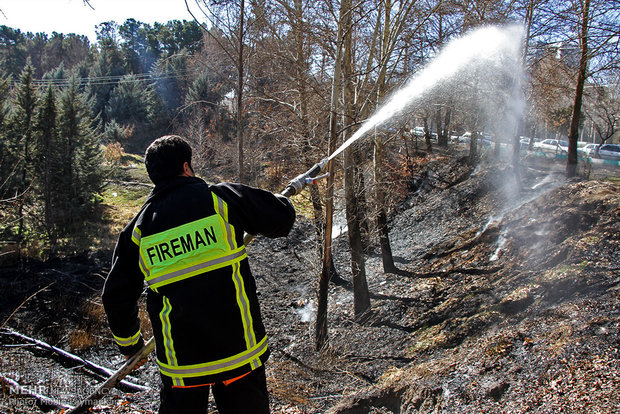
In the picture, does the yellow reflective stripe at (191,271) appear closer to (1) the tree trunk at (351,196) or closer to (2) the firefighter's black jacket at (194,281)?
(2) the firefighter's black jacket at (194,281)

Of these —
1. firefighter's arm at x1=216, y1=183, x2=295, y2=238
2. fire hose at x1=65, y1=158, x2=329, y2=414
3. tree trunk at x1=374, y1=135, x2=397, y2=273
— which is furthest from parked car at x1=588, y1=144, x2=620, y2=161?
firefighter's arm at x1=216, y1=183, x2=295, y2=238

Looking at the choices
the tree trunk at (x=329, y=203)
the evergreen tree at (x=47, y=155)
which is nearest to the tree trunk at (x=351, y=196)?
the tree trunk at (x=329, y=203)

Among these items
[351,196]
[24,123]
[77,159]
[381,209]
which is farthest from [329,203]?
[24,123]

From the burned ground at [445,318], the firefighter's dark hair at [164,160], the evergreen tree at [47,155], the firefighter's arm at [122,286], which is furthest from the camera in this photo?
the evergreen tree at [47,155]

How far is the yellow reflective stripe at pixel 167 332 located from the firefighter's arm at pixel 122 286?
29 centimetres

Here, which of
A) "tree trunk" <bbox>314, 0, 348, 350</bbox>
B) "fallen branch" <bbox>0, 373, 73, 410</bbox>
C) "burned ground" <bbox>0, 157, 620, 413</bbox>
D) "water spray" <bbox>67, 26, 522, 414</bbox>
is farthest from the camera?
"water spray" <bbox>67, 26, 522, 414</bbox>

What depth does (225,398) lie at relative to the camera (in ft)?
7.67

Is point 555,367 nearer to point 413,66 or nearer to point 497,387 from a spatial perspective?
point 497,387

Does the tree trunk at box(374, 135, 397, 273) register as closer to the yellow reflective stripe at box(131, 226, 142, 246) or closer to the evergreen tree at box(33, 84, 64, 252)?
the yellow reflective stripe at box(131, 226, 142, 246)

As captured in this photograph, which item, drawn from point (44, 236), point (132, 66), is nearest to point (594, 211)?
point (44, 236)

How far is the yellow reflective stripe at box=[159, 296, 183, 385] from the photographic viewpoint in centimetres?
227

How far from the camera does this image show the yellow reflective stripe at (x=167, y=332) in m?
2.27

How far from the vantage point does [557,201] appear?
10047mm

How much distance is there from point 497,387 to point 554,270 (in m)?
3.85
